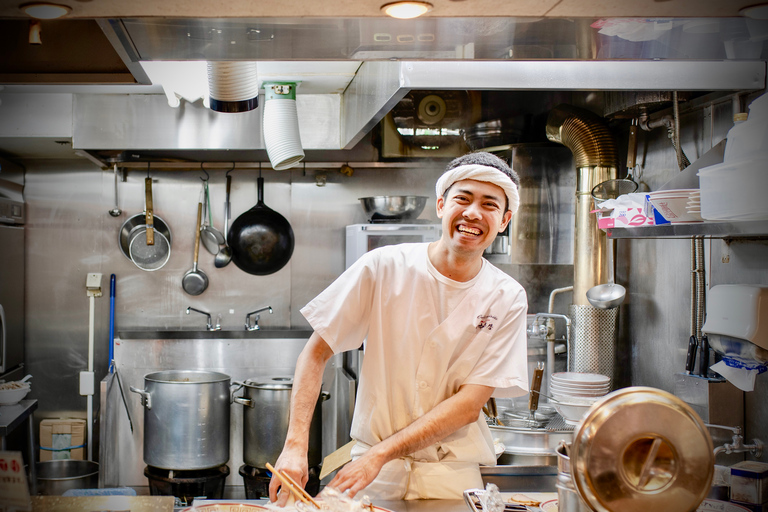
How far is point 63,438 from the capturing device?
4566mm

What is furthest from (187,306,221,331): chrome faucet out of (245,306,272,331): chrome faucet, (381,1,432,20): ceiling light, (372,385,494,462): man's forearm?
(381,1,432,20): ceiling light

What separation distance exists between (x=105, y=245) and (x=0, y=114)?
1.13 m

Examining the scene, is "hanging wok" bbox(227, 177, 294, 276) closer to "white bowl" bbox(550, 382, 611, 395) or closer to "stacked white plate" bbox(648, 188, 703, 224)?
"white bowl" bbox(550, 382, 611, 395)

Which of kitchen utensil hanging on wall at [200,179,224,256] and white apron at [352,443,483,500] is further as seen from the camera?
kitchen utensil hanging on wall at [200,179,224,256]

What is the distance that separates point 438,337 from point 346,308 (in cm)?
31

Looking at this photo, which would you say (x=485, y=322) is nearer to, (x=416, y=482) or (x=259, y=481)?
(x=416, y=482)

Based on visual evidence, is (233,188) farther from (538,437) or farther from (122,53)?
(122,53)

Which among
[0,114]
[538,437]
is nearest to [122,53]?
[538,437]

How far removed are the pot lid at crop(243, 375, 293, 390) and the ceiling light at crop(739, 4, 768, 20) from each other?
3147 mm

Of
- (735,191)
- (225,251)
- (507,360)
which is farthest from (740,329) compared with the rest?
(225,251)

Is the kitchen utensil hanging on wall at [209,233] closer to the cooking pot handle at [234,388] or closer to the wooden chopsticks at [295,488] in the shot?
the cooking pot handle at [234,388]

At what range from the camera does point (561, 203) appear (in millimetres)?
3865

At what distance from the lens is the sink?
434 cm

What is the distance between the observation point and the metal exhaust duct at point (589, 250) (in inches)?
126
